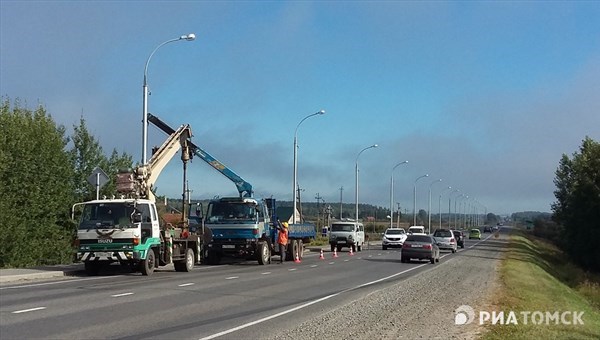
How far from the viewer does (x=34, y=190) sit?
28531 millimetres

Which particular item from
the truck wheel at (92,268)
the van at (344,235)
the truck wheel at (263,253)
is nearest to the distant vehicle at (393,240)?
the van at (344,235)

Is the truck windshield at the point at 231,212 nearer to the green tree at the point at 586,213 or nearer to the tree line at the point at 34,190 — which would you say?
the tree line at the point at 34,190

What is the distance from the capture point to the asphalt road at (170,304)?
1143 centimetres

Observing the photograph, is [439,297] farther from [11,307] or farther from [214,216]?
[214,216]

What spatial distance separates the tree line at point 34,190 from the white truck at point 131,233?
16.6ft

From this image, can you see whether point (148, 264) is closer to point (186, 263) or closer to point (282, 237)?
point (186, 263)

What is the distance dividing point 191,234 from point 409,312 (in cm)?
1504

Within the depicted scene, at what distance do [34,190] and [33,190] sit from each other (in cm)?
4

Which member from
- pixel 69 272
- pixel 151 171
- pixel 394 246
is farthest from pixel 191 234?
pixel 394 246

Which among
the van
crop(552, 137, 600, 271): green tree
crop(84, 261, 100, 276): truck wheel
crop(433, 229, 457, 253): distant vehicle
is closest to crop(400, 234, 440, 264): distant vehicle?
the van

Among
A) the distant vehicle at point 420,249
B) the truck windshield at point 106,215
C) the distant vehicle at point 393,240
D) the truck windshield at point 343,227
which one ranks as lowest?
the distant vehicle at point 393,240

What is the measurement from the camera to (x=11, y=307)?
13.9m

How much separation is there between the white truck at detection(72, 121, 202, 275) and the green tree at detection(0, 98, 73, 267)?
5.08 metres

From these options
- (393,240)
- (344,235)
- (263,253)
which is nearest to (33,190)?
(263,253)
